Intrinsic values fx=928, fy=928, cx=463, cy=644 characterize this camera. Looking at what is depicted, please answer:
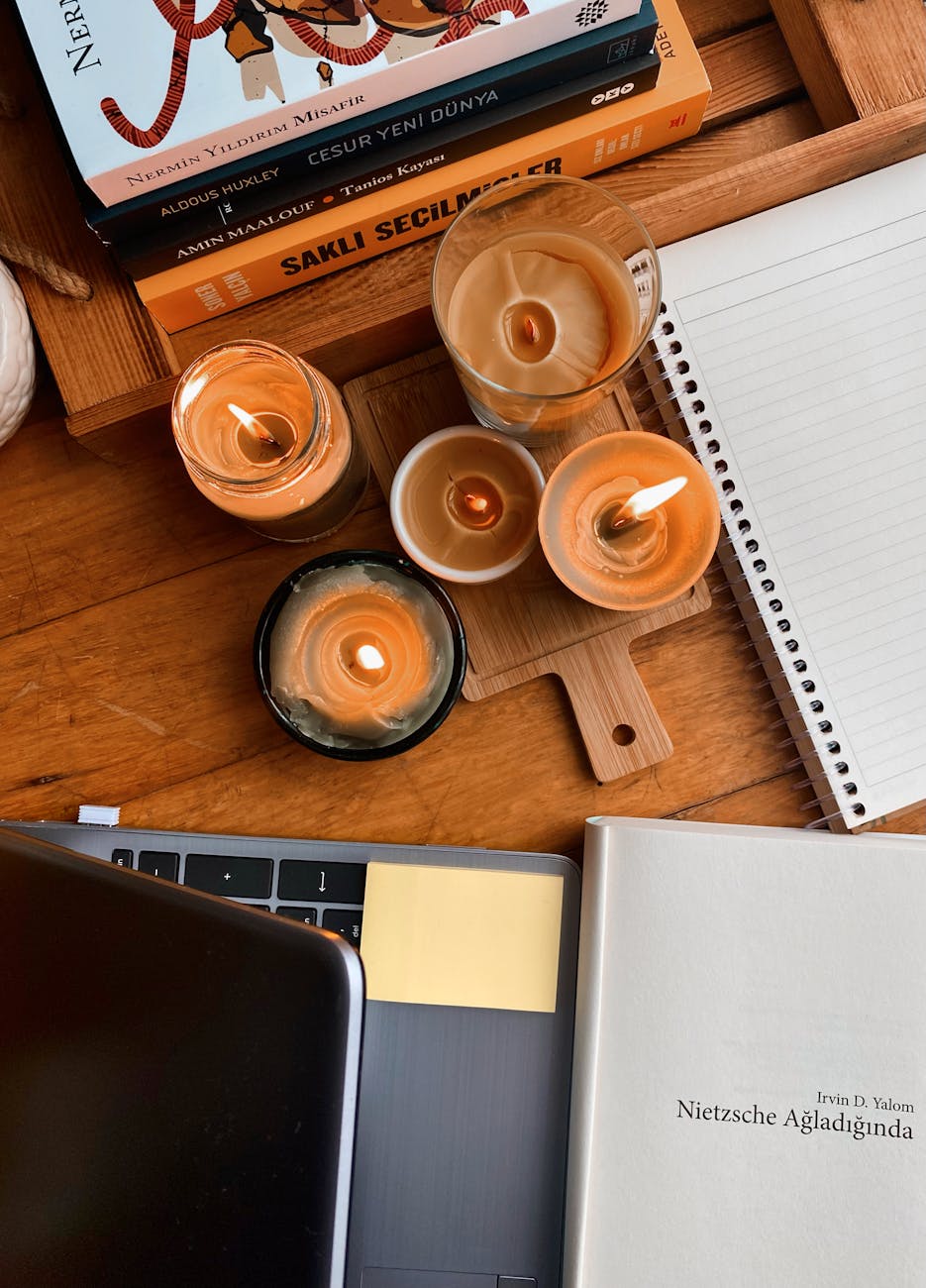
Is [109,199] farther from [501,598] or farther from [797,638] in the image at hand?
[797,638]

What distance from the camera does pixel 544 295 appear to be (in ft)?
1.90

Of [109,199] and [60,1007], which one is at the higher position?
[109,199]

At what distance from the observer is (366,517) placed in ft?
2.12

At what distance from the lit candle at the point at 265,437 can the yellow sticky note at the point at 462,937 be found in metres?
0.24

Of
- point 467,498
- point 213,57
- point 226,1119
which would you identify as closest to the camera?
point 226,1119

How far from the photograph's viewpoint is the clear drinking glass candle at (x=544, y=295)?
56cm

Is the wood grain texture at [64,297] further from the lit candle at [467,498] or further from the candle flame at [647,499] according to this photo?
the candle flame at [647,499]

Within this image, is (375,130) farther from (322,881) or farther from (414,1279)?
(414,1279)

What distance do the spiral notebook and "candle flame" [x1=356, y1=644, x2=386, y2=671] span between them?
0.80 ft

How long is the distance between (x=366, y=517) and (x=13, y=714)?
28 cm

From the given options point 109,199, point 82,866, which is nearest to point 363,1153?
point 82,866

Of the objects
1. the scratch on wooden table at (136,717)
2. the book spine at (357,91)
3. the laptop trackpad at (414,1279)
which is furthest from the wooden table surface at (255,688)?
the laptop trackpad at (414,1279)

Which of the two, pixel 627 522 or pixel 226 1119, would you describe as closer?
pixel 226 1119

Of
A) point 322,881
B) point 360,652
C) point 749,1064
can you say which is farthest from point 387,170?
point 749,1064
